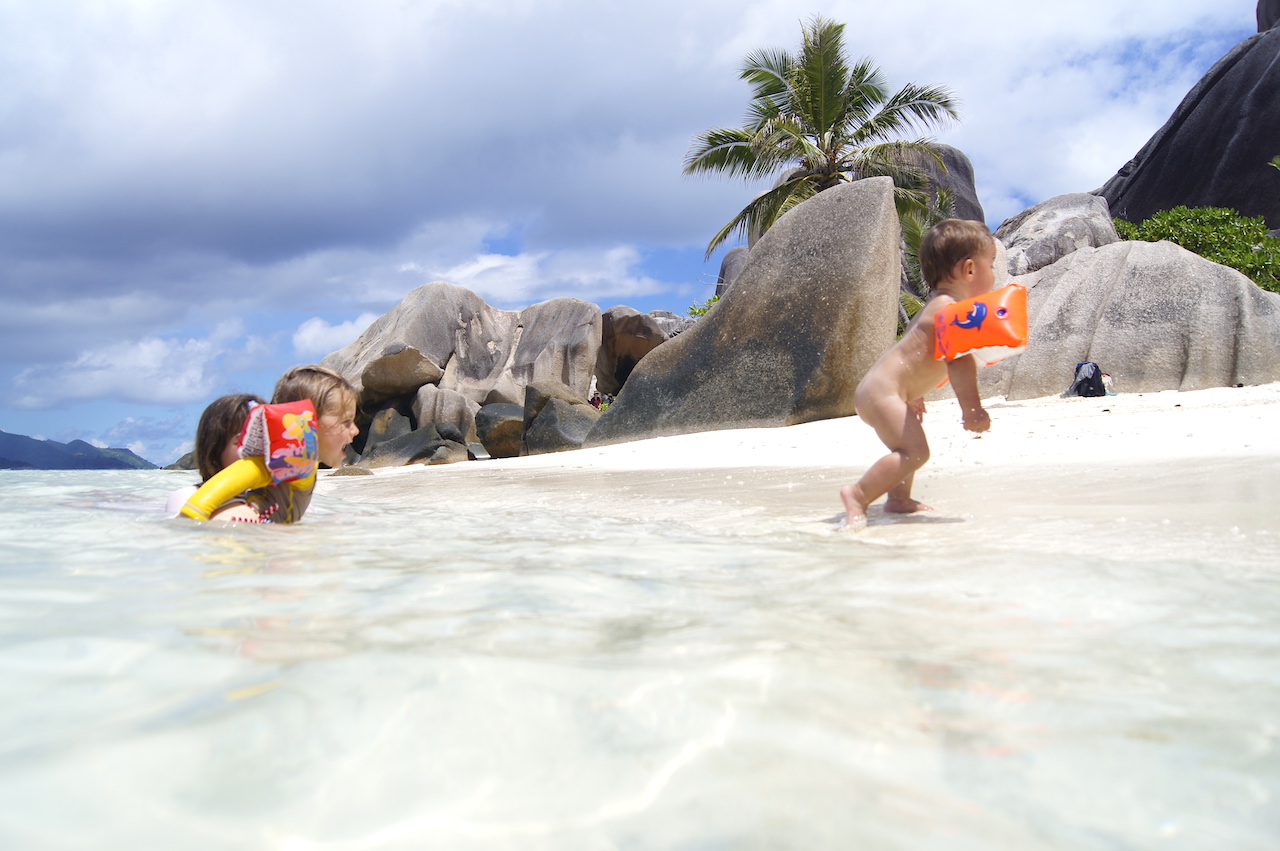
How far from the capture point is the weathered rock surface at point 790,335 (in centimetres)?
1000

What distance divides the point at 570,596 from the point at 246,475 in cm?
218

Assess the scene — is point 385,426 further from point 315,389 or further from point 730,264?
point 315,389

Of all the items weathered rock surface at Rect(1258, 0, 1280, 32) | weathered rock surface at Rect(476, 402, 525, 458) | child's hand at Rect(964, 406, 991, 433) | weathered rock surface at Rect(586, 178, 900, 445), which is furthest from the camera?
weathered rock surface at Rect(1258, 0, 1280, 32)

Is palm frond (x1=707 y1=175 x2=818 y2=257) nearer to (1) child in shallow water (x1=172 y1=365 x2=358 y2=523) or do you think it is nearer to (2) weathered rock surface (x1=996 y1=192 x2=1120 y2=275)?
(2) weathered rock surface (x1=996 y1=192 x2=1120 y2=275)

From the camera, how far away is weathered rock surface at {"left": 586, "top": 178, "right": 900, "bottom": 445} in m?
10.0

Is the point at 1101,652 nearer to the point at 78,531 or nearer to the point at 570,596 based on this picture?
the point at 570,596

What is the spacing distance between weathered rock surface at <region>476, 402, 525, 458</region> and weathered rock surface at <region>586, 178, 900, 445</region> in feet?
14.3

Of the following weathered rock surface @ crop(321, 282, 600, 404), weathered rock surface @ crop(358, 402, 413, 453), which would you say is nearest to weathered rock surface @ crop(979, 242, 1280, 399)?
weathered rock surface @ crop(358, 402, 413, 453)

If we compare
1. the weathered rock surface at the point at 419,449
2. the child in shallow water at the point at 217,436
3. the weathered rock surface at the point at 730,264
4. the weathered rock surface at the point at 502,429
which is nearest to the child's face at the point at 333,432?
the child in shallow water at the point at 217,436

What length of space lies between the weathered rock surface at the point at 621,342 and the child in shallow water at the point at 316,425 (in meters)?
21.4

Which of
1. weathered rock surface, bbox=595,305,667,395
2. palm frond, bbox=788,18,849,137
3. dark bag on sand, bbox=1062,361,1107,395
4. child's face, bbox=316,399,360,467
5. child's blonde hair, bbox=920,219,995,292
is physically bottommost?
child's face, bbox=316,399,360,467

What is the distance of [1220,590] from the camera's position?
1.67 meters

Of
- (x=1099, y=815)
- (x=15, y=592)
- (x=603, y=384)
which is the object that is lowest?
(x=1099, y=815)

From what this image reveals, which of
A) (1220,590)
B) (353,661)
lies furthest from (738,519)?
(353,661)
